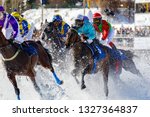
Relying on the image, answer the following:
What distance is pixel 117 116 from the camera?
257 inches

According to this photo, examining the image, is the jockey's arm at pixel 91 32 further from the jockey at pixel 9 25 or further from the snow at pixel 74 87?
the jockey at pixel 9 25

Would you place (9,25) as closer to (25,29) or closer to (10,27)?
(10,27)

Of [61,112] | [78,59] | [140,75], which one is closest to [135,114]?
[61,112]

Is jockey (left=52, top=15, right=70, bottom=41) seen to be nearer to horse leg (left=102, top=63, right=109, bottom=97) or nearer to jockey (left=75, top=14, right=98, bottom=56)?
jockey (left=75, top=14, right=98, bottom=56)

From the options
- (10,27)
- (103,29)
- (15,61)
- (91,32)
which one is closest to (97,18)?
(103,29)

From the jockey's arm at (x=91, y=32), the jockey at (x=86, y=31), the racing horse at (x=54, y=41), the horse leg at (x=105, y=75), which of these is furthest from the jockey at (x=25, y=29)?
the horse leg at (x=105, y=75)

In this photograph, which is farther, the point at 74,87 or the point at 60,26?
the point at 60,26

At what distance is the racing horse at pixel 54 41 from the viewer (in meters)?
9.93

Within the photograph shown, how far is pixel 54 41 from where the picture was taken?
32.8 feet

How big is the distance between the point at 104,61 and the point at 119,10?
869 centimetres

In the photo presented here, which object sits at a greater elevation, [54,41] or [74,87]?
[54,41]

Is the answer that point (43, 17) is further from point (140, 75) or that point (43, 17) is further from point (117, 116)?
point (117, 116)

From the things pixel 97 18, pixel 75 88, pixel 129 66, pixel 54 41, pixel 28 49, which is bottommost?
pixel 75 88

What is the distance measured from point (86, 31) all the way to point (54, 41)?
1.56 meters
